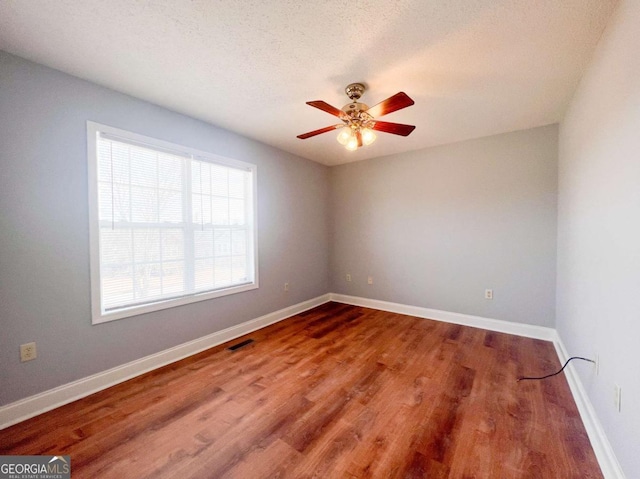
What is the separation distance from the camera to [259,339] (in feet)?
9.84

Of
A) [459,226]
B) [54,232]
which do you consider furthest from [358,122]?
[54,232]

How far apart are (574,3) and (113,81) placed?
3053 mm

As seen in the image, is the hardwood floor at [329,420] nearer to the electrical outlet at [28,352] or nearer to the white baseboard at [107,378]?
the white baseboard at [107,378]

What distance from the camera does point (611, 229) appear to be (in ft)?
4.56

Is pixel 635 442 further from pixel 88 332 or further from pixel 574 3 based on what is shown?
pixel 88 332

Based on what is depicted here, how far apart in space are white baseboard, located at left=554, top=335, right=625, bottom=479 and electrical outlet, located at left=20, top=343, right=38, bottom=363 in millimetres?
3467

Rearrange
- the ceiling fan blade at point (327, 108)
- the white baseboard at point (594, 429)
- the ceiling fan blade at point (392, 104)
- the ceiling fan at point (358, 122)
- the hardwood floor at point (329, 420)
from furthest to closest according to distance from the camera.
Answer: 1. the ceiling fan at point (358, 122)
2. the ceiling fan blade at point (327, 108)
3. the ceiling fan blade at point (392, 104)
4. the hardwood floor at point (329, 420)
5. the white baseboard at point (594, 429)

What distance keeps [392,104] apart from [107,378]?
311cm

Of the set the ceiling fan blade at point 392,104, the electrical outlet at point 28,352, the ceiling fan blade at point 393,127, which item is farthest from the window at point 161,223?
the ceiling fan blade at point 392,104

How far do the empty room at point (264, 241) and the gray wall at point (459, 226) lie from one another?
3 cm

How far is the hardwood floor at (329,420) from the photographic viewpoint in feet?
4.48

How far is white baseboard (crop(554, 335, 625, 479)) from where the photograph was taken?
126cm

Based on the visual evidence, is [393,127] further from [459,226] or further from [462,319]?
[462,319]

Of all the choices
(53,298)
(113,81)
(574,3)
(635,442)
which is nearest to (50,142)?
(113,81)
